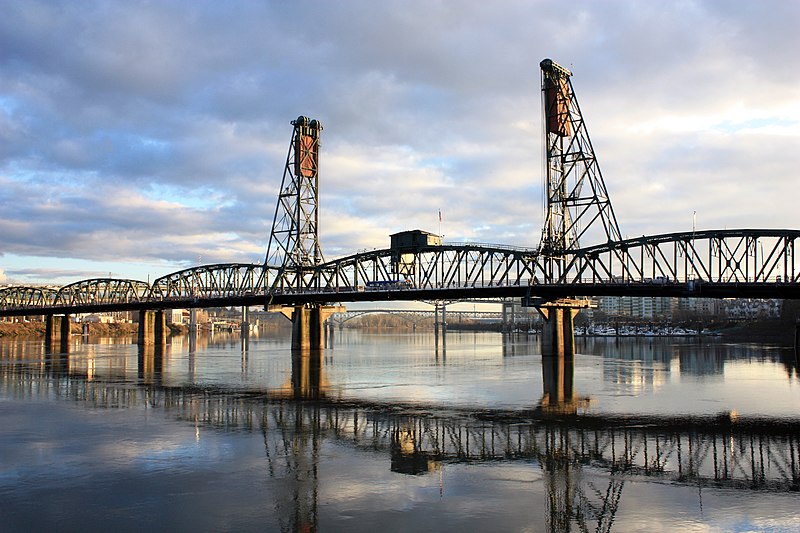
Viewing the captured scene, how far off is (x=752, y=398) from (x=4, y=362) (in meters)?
80.6

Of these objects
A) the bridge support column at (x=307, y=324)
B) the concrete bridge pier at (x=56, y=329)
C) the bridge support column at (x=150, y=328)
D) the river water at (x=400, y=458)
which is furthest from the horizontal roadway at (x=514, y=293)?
the river water at (x=400, y=458)

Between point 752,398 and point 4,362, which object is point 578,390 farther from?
point 4,362

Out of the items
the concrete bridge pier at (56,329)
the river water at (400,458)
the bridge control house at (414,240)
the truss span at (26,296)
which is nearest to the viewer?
the river water at (400,458)

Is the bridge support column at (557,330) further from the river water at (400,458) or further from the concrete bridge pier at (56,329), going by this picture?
the concrete bridge pier at (56,329)

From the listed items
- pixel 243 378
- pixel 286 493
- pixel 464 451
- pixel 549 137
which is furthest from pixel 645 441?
pixel 549 137

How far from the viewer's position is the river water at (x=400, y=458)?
1855 centimetres

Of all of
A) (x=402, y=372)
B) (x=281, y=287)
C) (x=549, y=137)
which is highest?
(x=549, y=137)

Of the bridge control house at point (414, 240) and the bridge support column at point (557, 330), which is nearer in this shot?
the bridge support column at point (557, 330)

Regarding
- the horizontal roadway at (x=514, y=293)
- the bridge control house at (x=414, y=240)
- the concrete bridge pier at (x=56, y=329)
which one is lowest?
the concrete bridge pier at (x=56, y=329)

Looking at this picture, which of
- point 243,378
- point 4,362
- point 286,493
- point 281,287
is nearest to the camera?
point 286,493

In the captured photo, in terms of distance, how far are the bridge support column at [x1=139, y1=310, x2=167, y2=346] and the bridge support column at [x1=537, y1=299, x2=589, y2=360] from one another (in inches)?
3095

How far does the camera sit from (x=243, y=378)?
60.5 metres

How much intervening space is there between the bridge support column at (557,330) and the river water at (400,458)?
→ 36391mm

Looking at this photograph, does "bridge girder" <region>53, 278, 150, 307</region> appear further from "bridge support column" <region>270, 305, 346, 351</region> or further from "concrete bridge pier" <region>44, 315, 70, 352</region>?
"bridge support column" <region>270, 305, 346, 351</region>
